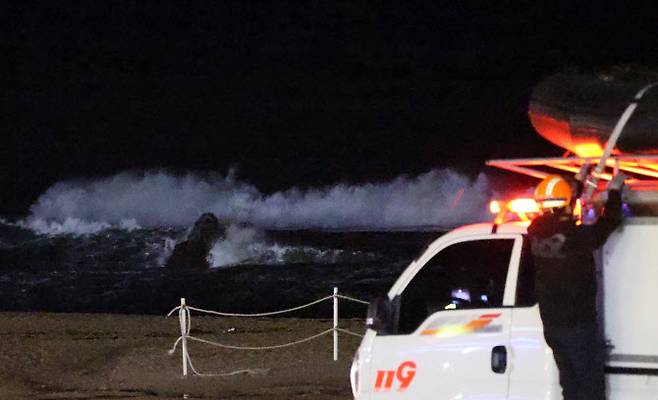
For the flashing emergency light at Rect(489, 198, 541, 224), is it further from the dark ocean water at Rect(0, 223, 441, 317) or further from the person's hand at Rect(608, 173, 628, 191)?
the dark ocean water at Rect(0, 223, 441, 317)

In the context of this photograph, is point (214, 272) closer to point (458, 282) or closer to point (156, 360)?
point (156, 360)

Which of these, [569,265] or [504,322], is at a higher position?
[569,265]

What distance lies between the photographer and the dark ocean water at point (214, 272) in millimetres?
28000

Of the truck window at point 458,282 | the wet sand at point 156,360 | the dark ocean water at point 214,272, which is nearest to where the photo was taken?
the truck window at point 458,282

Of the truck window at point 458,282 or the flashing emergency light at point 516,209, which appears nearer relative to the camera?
the flashing emergency light at point 516,209

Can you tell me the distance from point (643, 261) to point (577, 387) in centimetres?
83

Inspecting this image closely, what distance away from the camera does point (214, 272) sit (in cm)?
3672

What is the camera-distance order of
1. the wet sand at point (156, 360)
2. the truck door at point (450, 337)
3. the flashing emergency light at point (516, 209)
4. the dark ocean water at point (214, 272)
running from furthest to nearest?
the dark ocean water at point (214, 272)
the wet sand at point (156, 360)
the flashing emergency light at point (516, 209)
the truck door at point (450, 337)

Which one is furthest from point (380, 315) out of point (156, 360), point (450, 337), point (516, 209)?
point (156, 360)

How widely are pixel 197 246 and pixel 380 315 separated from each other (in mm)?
34195

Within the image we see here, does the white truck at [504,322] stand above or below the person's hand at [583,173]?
below

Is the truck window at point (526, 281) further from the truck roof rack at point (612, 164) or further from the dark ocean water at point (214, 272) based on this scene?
the dark ocean water at point (214, 272)

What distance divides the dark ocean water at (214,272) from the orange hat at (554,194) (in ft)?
40.4

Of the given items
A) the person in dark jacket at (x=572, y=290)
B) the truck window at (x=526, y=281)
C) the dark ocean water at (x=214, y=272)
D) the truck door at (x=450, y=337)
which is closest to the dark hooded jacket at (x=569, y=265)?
the person in dark jacket at (x=572, y=290)
